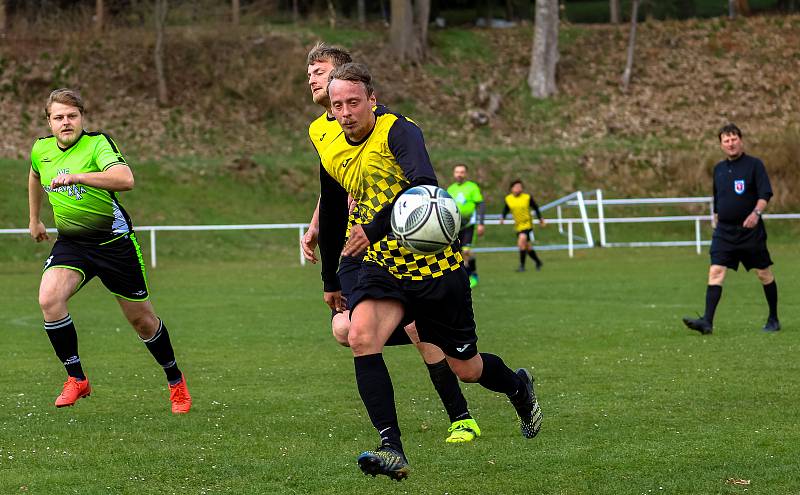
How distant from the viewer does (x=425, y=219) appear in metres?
5.44

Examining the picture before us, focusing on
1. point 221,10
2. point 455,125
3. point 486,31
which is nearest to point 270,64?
point 221,10

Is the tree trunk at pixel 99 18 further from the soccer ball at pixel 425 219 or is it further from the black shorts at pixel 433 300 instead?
the soccer ball at pixel 425 219

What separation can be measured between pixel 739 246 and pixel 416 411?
17.7 feet

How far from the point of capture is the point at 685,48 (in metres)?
45.1

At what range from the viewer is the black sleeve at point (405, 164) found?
559cm

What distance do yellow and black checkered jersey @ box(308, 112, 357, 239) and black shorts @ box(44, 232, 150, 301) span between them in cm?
189

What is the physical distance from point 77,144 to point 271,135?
30986 mm

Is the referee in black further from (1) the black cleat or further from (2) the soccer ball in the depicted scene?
(2) the soccer ball

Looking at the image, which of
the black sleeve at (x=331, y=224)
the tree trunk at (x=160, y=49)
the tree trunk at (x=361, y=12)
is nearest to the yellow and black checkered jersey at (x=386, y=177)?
the black sleeve at (x=331, y=224)

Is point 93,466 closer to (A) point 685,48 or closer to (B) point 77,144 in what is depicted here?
(B) point 77,144

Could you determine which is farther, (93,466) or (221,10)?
(221,10)

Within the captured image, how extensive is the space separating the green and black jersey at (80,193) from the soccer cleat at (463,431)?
9.28ft

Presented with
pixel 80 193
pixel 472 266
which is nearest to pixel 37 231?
pixel 80 193

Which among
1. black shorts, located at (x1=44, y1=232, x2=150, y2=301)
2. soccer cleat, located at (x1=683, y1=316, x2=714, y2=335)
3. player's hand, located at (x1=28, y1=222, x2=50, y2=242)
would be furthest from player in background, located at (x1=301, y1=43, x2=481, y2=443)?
soccer cleat, located at (x1=683, y1=316, x2=714, y2=335)
